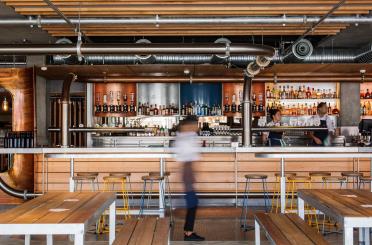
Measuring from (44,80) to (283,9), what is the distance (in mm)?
6689

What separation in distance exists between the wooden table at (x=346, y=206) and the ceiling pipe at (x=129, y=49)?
221cm

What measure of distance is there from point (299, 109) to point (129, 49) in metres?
7.01

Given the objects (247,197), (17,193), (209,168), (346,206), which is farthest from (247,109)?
(346,206)

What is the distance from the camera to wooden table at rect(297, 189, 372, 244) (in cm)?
331

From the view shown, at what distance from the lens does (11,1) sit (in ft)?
21.0

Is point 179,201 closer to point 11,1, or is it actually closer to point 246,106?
point 246,106

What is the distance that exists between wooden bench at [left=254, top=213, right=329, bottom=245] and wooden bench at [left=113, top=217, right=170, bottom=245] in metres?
0.80

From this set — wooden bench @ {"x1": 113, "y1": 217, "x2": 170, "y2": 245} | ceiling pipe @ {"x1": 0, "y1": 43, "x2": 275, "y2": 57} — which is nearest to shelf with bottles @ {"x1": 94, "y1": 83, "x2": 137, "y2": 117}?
ceiling pipe @ {"x1": 0, "y1": 43, "x2": 275, "y2": 57}

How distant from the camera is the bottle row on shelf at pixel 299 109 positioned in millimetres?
12320

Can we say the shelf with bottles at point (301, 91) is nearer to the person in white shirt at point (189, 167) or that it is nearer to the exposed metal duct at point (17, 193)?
the exposed metal duct at point (17, 193)

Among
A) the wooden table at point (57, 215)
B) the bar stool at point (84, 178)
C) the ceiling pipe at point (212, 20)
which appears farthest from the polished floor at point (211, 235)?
the ceiling pipe at point (212, 20)

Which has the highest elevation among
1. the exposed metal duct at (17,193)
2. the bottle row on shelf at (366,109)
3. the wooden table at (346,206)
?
the bottle row on shelf at (366,109)

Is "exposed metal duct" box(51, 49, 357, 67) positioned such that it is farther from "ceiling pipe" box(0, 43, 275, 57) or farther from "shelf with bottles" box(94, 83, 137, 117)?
"ceiling pipe" box(0, 43, 275, 57)

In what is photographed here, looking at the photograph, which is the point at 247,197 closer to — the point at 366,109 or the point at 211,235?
the point at 211,235
